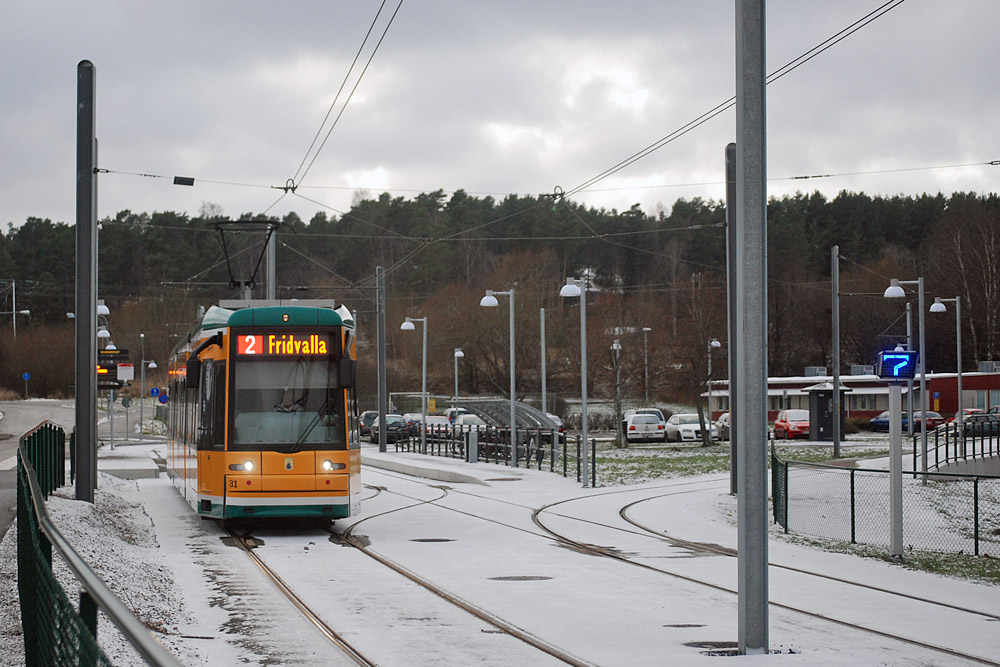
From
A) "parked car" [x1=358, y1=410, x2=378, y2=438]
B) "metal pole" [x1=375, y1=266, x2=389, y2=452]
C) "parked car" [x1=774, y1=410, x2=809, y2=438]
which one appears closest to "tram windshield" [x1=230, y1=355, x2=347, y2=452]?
"metal pole" [x1=375, y1=266, x2=389, y2=452]

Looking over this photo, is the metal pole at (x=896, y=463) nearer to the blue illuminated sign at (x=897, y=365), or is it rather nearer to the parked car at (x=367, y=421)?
the blue illuminated sign at (x=897, y=365)

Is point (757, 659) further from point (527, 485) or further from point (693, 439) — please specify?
point (693, 439)

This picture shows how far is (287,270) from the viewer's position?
267 ft

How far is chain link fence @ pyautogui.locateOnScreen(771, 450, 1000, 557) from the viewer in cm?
1912

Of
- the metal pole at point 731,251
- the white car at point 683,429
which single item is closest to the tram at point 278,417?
the metal pole at point 731,251

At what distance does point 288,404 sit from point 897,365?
320 inches

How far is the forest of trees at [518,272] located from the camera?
3073 inches

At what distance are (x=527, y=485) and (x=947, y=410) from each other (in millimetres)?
50397

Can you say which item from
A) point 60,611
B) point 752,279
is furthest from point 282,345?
point 60,611

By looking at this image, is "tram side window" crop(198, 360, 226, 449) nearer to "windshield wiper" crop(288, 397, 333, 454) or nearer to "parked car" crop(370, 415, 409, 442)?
"windshield wiper" crop(288, 397, 333, 454)

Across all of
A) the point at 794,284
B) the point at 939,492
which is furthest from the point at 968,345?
the point at 939,492

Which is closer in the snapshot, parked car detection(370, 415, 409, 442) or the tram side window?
the tram side window

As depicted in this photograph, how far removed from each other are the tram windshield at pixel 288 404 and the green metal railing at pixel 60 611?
27.9 ft

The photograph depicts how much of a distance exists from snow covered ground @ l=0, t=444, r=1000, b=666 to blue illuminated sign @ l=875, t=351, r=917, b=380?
2.38 meters
